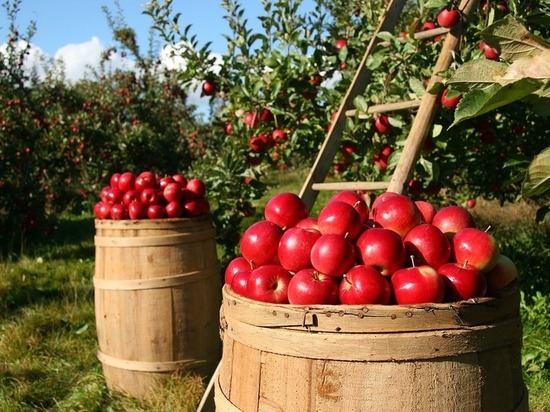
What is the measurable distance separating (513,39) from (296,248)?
0.70m

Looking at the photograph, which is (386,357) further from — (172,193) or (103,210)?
(103,210)

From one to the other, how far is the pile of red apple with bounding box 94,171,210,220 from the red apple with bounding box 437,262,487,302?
194 centimetres

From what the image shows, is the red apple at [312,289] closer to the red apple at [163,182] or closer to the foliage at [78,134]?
the red apple at [163,182]

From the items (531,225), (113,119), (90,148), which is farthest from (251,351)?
(113,119)

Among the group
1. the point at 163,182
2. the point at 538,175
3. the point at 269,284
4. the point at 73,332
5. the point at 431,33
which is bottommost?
the point at 73,332

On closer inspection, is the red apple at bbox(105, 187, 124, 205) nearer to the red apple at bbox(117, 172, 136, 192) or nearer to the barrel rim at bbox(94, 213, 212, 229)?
the red apple at bbox(117, 172, 136, 192)

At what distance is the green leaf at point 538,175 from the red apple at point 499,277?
11.4 inches

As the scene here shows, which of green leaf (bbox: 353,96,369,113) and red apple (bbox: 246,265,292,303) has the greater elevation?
green leaf (bbox: 353,96,369,113)

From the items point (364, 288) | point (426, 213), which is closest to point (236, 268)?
point (364, 288)

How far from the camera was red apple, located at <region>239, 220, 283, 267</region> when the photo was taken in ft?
5.37

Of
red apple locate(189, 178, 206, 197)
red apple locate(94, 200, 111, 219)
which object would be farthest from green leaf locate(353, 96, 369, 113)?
red apple locate(94, 200, 111, 219)

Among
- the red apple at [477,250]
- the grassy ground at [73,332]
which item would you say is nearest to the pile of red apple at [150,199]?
the grassy ground at [73,332]

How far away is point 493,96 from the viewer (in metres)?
1.17

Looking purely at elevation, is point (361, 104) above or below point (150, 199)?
above
